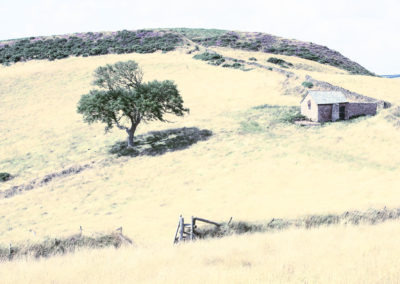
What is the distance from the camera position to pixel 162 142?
133 ft

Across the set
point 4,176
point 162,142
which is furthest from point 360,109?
point 4,176

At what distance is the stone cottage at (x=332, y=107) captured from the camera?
3950 cm

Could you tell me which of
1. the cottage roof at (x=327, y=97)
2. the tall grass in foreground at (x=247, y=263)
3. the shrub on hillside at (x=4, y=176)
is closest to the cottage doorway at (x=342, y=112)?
the cottage roof at (x=327, y=97)

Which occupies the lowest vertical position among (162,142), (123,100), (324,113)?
(162,142)

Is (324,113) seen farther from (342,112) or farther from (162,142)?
(162,142)

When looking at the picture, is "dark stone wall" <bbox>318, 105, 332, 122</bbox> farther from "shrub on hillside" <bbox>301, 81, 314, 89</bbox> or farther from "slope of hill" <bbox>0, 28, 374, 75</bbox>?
"slope of hill" <bbox>0, 28, 374, 75</bbox>

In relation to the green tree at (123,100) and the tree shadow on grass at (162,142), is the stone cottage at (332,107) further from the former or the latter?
the green tree at (123,100)

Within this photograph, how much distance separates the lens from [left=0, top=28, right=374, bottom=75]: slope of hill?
89.8 meters


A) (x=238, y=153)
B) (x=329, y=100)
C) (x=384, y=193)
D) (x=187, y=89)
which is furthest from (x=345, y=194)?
(x=187, y=89)

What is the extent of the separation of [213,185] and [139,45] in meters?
76.5

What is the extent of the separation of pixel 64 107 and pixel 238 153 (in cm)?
3796

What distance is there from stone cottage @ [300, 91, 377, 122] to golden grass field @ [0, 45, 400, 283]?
2178 millimetres

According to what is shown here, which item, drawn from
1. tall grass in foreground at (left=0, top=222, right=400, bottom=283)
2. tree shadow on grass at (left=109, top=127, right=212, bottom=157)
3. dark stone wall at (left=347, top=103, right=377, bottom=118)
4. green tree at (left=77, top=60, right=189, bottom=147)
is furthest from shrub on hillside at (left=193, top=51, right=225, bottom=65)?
tall grass in foreground at (left=0, top=222, right=400, bottom=283)

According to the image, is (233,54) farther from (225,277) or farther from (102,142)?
(225,277)
